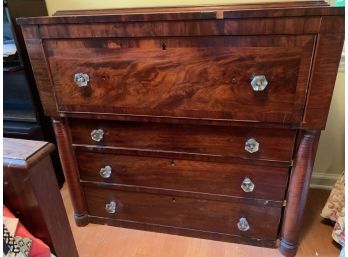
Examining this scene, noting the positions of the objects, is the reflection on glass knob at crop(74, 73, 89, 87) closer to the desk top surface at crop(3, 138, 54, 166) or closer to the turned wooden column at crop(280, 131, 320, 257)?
the desk top surface at crop(3, 138, 54, 166)

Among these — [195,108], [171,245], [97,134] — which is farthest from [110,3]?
[171,245]

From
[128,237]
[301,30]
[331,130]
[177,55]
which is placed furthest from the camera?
[331,130]

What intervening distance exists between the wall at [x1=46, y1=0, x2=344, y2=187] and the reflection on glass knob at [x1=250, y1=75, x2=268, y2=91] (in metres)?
0.67

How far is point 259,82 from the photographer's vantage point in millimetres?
889

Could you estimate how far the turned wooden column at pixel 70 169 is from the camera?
1180 mm

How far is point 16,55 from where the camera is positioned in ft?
4.59

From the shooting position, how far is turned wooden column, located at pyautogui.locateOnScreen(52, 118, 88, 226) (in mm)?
1180

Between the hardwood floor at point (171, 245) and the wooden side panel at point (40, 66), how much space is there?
681 millimetres

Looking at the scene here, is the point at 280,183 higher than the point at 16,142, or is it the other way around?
the point at 16,142

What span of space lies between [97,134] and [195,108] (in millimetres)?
461

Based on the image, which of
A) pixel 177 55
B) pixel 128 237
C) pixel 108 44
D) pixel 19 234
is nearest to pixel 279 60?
pixel 177 55

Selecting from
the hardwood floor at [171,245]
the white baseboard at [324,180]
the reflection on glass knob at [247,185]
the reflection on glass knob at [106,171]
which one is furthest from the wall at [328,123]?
the reflection on glass knob at [106,171]

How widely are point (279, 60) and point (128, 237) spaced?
43.3 inches

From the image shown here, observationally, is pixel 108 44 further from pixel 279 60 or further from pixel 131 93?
pixel 279 60
